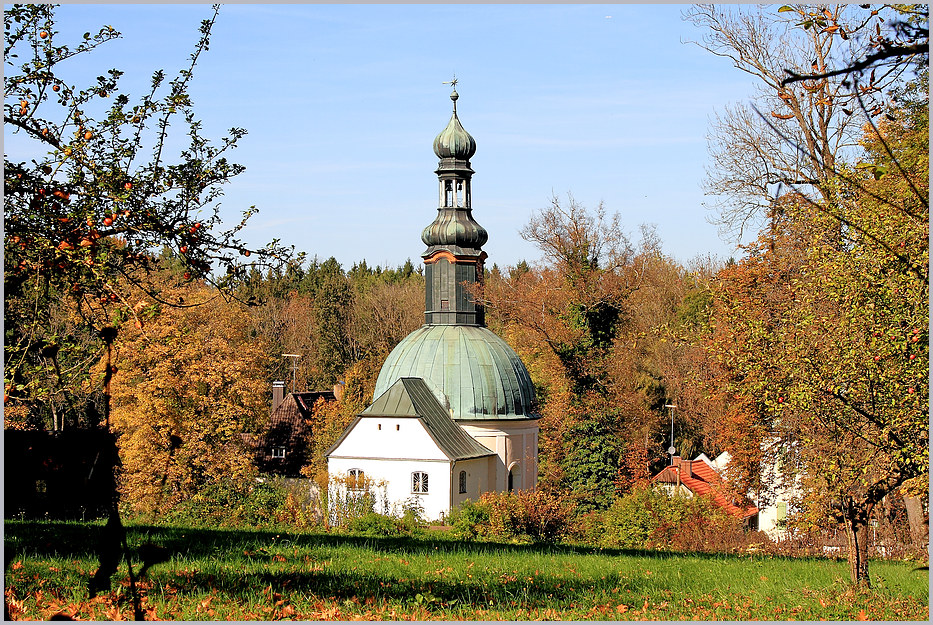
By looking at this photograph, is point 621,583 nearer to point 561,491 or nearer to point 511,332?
point 561,491

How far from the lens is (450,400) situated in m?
37.2

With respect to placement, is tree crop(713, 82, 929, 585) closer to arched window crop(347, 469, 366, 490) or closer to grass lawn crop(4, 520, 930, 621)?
grass lawn crop(4, 520, 930, 621)

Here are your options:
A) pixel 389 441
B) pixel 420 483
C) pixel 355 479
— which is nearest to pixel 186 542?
pixel 355 479

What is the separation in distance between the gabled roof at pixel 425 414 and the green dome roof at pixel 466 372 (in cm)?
80

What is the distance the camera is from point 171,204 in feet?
22.8

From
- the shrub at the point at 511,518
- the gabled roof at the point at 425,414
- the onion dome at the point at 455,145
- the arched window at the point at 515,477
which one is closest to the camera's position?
the shrub at the point at 511,518

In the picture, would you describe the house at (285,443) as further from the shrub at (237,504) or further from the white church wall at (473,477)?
the shrub at (237,504)

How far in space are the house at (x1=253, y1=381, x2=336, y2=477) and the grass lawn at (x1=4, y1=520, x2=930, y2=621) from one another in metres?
31.8

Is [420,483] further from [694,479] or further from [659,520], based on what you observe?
[694,479]

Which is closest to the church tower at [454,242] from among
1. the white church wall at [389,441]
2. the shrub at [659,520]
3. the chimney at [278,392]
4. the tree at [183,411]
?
the white church wall at [389,441]

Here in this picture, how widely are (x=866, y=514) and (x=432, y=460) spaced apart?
24.1 m

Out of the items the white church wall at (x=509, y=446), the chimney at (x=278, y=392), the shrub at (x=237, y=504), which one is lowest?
the shrub at (x=237, y=504)

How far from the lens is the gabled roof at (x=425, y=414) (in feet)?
110

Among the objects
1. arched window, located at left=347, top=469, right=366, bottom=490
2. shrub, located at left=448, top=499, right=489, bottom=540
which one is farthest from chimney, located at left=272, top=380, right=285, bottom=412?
shrub, located at left=448, top=499, right=489, bottom=540
